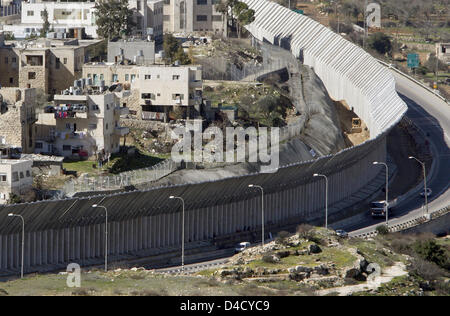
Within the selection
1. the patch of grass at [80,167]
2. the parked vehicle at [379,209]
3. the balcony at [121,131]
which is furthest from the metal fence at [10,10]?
the parked vehicle at [379,209]

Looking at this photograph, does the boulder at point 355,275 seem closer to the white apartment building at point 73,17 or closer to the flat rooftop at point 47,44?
the flat rooftop at point 47,44

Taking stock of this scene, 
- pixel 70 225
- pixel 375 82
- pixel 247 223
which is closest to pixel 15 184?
pixel 70 225

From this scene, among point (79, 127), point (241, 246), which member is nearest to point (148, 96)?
point (79, 127)

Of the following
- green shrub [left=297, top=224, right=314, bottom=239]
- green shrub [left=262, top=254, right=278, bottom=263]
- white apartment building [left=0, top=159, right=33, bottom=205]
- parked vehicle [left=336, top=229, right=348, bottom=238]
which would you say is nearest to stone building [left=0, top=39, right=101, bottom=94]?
white apartment building [left=0, top=159, right=33, bottom=205]

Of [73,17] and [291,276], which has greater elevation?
[73,17]

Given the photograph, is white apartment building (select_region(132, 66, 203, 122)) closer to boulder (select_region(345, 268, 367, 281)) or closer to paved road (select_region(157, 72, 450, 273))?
paved road (select_region(157, 72, 450, 273))

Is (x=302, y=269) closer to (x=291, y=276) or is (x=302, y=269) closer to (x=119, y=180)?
(x=291, y=276)
